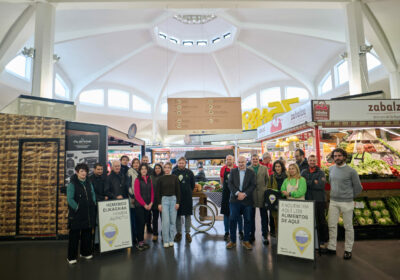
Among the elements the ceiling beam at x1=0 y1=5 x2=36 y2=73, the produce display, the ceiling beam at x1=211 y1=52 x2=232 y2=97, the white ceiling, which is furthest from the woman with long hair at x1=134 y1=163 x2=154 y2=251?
the ceiling beam at x1=211 y1=52 x2=232 y2=97

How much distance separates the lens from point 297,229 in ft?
11.1

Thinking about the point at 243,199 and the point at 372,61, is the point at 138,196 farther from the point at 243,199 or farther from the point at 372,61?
the point at 372,61

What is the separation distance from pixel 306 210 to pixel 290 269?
2.64 ft

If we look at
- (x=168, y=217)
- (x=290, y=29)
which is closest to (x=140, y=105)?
(x=290, y=29)

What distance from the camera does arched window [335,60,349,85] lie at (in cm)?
1480

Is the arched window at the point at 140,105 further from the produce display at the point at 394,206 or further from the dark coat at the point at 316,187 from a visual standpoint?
the produce display at the point at 394,206

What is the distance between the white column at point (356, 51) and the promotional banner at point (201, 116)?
12.1 ft

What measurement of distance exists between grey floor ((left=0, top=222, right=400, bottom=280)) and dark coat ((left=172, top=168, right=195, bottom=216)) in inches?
25.1

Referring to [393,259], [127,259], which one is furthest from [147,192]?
[393,259]

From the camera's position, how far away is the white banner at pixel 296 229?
3305mm

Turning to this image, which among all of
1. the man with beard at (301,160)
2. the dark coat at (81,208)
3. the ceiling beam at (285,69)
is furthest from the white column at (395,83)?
the dark coat at (81,208)

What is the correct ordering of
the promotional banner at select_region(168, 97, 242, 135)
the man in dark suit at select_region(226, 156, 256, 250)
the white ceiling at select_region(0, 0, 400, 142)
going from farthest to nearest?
the white ceiling at select_region(0, 0, 400, 142) → the promotional banner at select_region(168, 97, 242, 135) → the man in dark suit at select_region(226, 156, 256, 250)

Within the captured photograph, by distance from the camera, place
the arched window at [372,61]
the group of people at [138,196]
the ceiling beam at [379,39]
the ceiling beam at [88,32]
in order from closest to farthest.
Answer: the group of people at [138,196]
the ceiling beam at [379,39]
the ceiling beam at [88,32]
the arched window at [372,61]

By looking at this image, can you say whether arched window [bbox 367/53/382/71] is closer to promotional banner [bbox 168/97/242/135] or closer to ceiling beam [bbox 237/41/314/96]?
ceiling beam [bbox 237/41/314/96]
